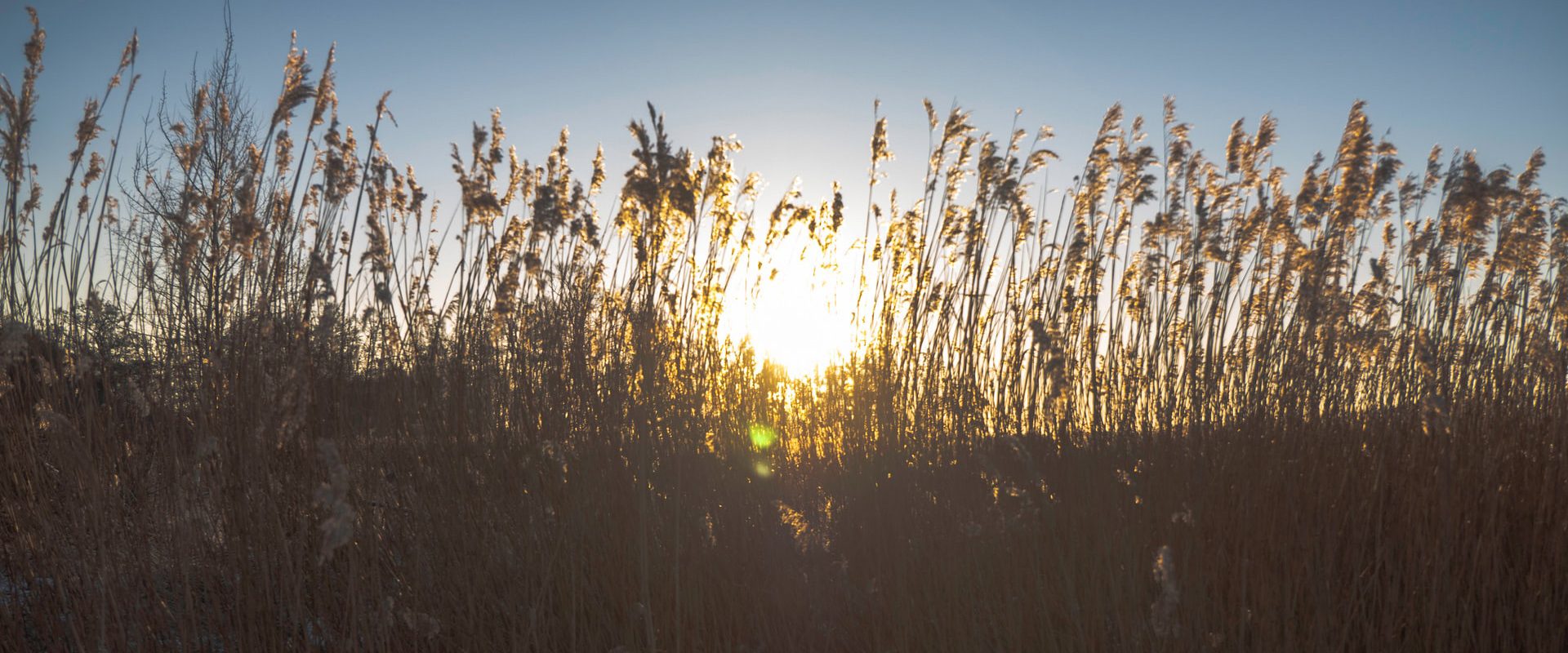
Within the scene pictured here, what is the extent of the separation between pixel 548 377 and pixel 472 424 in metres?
0.31

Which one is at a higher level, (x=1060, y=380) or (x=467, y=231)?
(x=467, y=231)

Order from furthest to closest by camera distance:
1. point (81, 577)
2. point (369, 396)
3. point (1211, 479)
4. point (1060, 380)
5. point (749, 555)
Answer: point (369, 396), point (749, 555), point (1211, 479), point (81, 577), point (1060, 380)

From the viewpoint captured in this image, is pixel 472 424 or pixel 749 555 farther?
pixel 472 424

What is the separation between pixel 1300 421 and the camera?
266 centimetres

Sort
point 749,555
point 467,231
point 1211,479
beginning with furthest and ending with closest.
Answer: point 467,231 → point 749,555 → point 1211,479

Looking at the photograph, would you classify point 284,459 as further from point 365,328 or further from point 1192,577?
point 1192,577

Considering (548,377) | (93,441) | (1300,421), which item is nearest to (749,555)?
(548,377)

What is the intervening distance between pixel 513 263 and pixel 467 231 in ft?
1.03

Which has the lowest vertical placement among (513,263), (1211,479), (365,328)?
(1211,479)

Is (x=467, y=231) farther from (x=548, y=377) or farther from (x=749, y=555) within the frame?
(x=749, y=555)

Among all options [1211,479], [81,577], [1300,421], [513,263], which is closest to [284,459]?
[81,577]

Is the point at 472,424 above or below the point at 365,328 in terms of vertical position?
below

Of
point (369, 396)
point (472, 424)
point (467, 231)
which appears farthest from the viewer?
Result: point (467, 231)

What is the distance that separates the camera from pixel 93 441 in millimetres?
2766
